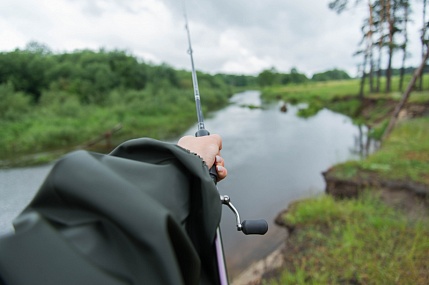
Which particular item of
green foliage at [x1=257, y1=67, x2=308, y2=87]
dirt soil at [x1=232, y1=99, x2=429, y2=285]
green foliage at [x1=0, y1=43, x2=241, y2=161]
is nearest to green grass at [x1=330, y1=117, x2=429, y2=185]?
dirt soil at [x1=232, y1=99, x2=429, y2=285]

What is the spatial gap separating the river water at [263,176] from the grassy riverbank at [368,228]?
0.92 m

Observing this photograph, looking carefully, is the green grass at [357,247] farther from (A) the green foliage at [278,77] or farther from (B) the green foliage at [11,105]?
(A) the green foliage at [278,77]

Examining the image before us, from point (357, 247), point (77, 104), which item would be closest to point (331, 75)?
point (77, 104)

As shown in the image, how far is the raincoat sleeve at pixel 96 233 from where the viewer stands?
529 mm

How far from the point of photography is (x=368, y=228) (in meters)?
3.55

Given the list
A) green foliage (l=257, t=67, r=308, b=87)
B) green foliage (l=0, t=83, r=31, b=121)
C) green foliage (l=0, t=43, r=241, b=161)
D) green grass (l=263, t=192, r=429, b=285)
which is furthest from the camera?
green foliage (l=257, t=67, r=308, b=87)

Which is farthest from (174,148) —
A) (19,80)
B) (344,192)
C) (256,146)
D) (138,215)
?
(19,80)

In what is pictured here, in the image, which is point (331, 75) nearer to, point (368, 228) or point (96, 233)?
point (368, 228)

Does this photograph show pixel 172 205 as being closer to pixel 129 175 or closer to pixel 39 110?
pixel 129 175

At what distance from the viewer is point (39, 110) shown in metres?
16.7

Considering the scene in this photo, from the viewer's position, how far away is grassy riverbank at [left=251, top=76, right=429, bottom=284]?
277cm

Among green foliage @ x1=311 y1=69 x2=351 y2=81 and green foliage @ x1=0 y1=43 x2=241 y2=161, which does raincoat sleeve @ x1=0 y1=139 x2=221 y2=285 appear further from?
green foliage @ x1=311 y1=69 x2=351 y2=81

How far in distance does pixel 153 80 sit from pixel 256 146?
2476 centimetres

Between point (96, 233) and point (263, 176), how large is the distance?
8260 mm
